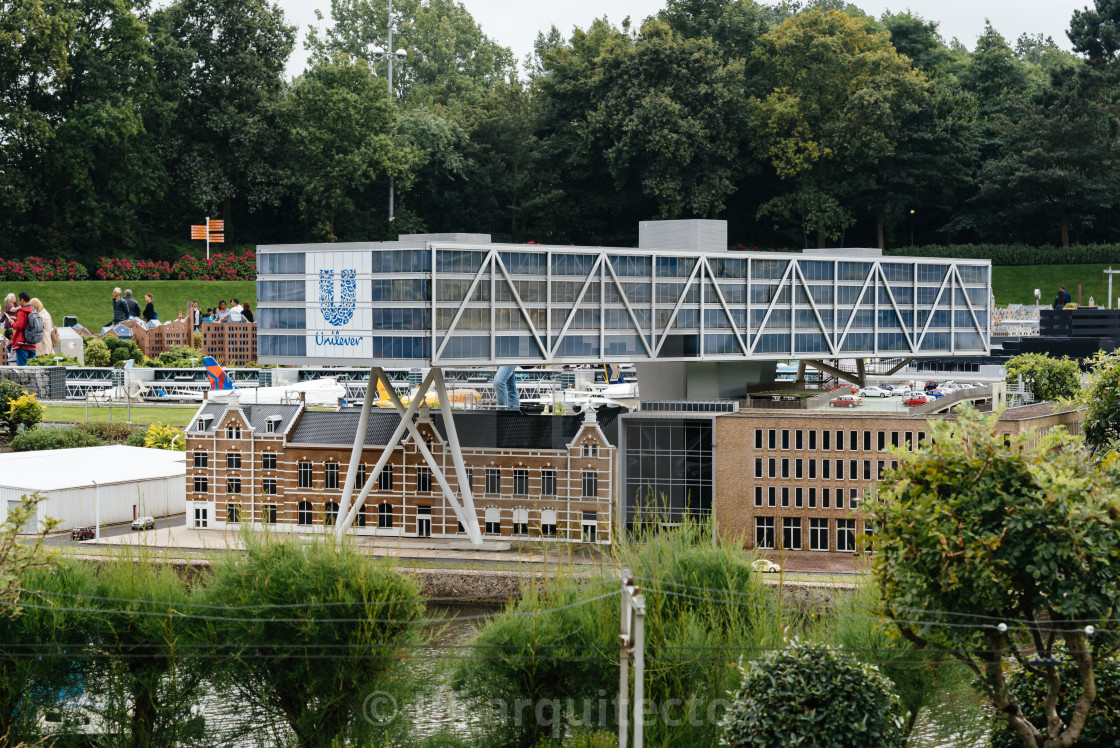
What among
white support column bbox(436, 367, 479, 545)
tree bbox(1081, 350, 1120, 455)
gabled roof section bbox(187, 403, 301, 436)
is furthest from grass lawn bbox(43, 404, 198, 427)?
tree bbox(1081, 350, 1120, 455)

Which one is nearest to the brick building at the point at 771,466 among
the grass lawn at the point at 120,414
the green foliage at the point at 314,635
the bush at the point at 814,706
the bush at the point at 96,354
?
the green foliage at the point at 314,635

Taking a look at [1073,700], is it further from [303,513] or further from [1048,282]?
[1048,282]

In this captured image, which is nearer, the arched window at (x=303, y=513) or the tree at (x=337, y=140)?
the arched window at (x=303, y=513)

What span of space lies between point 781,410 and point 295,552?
93.5ft

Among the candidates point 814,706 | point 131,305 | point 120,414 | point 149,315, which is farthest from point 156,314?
point 814,706

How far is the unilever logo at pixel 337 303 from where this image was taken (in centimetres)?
5925

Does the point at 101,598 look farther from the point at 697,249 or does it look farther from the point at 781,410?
the point at 697,249

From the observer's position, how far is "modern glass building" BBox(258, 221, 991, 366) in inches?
2309

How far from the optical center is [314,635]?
37.1 m

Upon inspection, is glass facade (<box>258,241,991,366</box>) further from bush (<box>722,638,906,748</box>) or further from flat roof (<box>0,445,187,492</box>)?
bush (<box>722,638,906,748</box>)

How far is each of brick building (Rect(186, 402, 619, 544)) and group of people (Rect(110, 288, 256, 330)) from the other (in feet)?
139

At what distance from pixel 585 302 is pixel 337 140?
2509 inches

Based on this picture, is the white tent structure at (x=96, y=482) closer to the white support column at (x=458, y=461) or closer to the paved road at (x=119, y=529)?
the paved road at (x=119, y=529)

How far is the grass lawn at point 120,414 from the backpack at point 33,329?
5.66 metres
